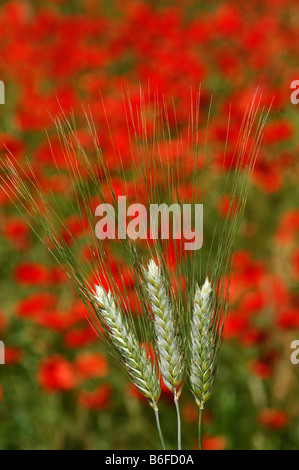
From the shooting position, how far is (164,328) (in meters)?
1.00

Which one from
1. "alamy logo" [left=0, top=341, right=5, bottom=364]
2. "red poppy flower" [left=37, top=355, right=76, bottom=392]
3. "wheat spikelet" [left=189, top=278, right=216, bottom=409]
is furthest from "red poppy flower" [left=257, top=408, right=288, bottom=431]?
"wheat spikelet" [left=189, top=278, right=216, bottom=409]

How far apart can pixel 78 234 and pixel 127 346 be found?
1.77 meters

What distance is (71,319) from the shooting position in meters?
2.40

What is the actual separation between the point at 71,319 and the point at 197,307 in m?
1.47

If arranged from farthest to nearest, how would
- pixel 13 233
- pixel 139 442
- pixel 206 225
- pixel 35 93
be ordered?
pixel 35 93 → pixel 206 225 → pixel 13 233 → pixel 139 442

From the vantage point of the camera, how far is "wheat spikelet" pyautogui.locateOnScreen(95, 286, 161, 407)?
3.25ft

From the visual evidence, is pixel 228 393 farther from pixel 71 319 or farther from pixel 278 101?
pixel 278 101

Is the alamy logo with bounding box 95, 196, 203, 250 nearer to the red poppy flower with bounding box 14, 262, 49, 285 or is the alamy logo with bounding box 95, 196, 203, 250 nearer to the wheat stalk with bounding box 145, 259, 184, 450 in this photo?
the wheat stalk with bounding box 145, 259, 184, 450

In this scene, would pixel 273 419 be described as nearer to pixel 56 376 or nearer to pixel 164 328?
pixel 56 376

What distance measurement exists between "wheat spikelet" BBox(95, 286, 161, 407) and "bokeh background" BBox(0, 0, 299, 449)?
33cm

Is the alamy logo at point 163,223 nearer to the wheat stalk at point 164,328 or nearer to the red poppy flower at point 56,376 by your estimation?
the wheat stalk at point 164,328

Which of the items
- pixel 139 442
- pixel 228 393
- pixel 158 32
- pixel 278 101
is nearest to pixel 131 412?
pixel 139 442

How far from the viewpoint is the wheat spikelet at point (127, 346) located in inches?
39.0

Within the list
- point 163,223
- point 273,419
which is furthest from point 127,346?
point 273,419
